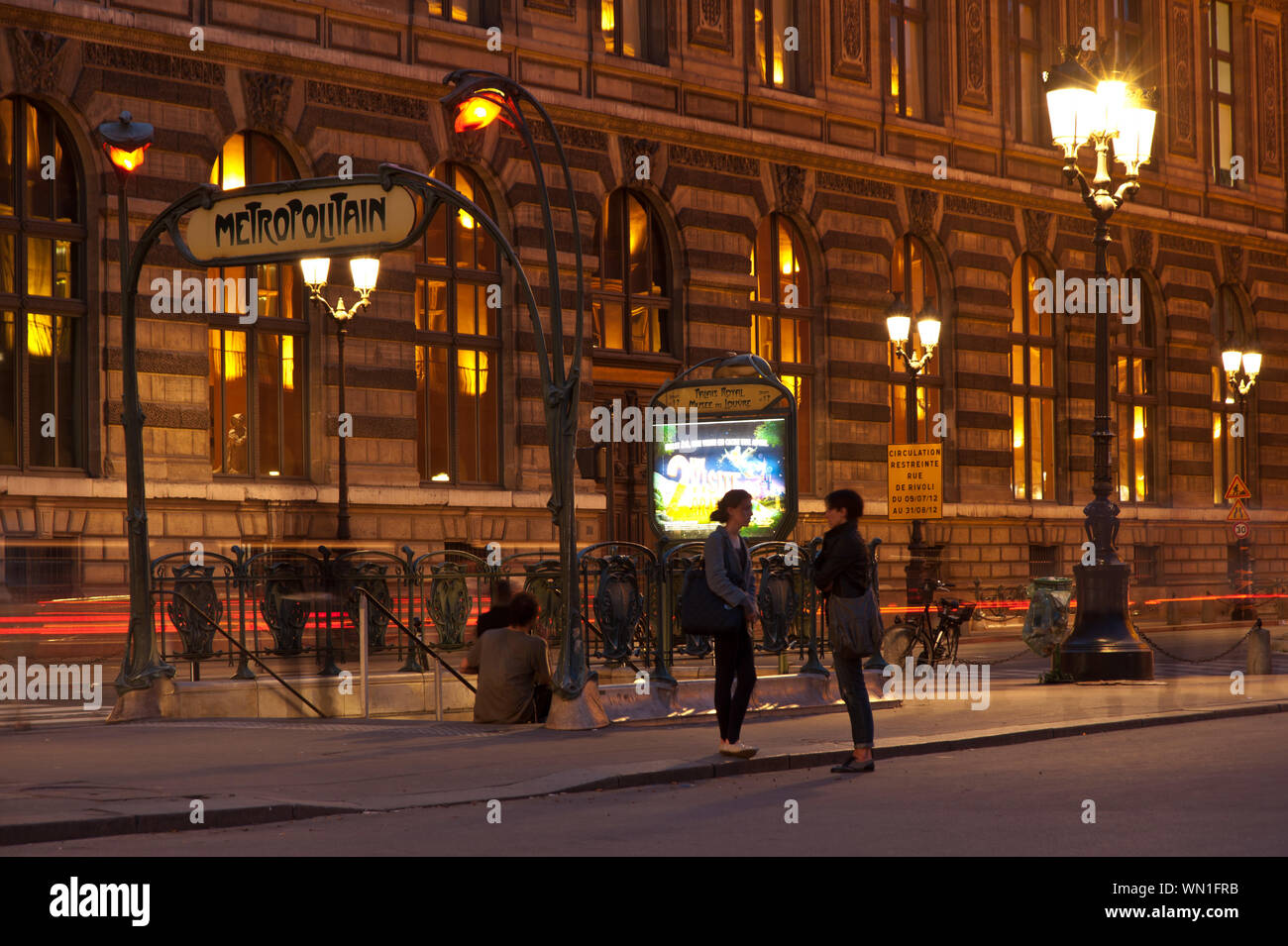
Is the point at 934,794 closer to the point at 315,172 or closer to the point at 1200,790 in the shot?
the point at 1200,790

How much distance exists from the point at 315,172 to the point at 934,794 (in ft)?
66.6

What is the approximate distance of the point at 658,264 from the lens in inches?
1391

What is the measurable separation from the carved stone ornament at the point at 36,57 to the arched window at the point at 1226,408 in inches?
1151

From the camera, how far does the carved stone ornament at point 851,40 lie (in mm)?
38438

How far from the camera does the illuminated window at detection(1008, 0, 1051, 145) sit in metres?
42.6

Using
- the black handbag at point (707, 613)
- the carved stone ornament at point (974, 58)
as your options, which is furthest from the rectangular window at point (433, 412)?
the black handbag at point (707, 613)

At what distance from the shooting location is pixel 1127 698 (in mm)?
20047

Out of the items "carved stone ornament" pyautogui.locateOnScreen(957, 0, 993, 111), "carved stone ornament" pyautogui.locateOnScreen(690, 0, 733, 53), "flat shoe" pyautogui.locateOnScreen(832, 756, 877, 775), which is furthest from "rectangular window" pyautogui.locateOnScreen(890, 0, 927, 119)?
"flat shoe" pyautogui.locateOnScreen(832, 756, 877, 775)

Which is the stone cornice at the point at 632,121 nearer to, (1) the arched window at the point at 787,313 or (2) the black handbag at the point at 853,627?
(1) the arched window at the point at 787,313

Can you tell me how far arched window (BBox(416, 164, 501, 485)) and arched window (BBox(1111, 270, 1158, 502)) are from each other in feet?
56.6

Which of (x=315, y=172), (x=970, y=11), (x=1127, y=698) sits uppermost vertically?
(x=970, y=11)

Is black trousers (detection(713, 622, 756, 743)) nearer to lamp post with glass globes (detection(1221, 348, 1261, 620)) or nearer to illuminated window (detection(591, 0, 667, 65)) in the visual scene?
illuminated window (detection(591, 0, 667, 65))
